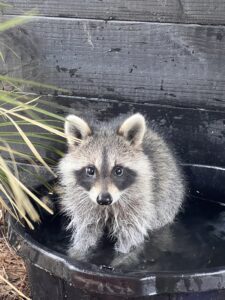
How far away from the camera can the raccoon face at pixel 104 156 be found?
105 inches

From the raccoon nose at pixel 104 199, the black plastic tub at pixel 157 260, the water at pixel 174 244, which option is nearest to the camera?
the black plastic tub at pixel 157 260

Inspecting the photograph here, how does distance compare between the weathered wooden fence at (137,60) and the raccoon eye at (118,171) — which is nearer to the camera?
the raccoon eye at (118,171)

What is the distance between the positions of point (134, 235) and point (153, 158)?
1.47 feet

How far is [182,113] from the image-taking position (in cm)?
343

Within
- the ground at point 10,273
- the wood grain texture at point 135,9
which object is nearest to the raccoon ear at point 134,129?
the wood grain texture at point 135,9

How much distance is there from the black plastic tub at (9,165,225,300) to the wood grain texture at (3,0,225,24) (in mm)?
915

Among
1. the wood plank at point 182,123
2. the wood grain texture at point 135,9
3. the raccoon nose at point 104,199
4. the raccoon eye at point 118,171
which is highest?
the wood grain texture at point 135,9

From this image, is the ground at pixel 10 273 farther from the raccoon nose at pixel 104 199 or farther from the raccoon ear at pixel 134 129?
the raccoon ear at pixel 134 129

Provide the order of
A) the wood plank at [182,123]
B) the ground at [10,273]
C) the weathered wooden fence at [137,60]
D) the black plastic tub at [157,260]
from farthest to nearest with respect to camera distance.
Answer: the wood plank at [182,123], the weathered wooden fence at [137,60], the ground at [10,273], the black plastic tub at [157,260]

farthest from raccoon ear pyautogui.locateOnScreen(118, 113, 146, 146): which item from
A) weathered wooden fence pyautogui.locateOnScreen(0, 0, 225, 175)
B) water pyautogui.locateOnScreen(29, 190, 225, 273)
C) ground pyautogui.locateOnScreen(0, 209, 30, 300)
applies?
ground pyautogui.locateOnScreen(0, 209, 30, 300)

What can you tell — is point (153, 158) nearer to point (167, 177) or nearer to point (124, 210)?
point (167, 177)

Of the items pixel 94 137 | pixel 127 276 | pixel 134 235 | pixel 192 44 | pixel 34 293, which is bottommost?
pixel 34 293

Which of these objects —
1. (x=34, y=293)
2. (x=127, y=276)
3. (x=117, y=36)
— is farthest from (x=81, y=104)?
(x=127, y=276)

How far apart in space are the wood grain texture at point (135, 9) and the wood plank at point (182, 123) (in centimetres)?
55
